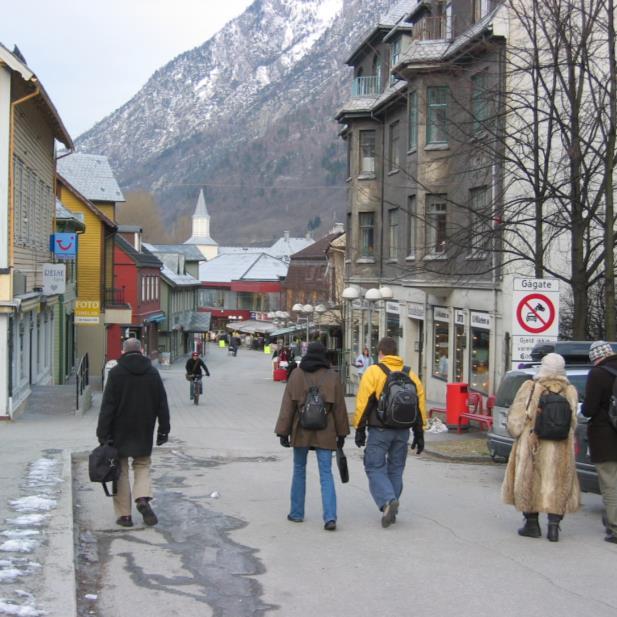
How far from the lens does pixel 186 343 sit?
92625 millimetres

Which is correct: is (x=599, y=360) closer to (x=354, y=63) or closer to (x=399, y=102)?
(x=399, y=102)

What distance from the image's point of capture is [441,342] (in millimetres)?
29734

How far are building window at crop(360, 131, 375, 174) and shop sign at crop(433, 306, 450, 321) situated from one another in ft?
24.7

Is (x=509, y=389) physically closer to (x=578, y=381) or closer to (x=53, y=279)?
(x=578, y=381)

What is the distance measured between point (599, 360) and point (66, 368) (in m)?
31.0

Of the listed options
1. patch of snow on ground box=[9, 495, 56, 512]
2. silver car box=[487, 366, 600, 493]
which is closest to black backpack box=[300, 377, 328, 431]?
patch of snow on ground box=[9, 495, 56, 512]

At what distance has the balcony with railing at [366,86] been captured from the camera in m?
36.2

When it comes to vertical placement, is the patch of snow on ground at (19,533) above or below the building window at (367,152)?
below

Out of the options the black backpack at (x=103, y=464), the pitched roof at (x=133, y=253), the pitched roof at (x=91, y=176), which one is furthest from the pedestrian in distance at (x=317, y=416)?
the pitched roof at (x=133, y=253)

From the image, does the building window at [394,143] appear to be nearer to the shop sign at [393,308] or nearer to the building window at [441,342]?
the shop sign at [393,308]

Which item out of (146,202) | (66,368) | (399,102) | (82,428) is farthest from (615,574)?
(146,202)

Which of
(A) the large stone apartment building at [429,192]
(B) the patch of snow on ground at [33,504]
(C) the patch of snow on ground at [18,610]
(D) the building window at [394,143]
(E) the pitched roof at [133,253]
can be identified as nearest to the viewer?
(C) the patch of snow on ground at [18,610]

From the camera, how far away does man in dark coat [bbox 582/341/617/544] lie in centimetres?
880

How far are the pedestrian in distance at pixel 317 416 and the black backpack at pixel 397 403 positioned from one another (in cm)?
36
